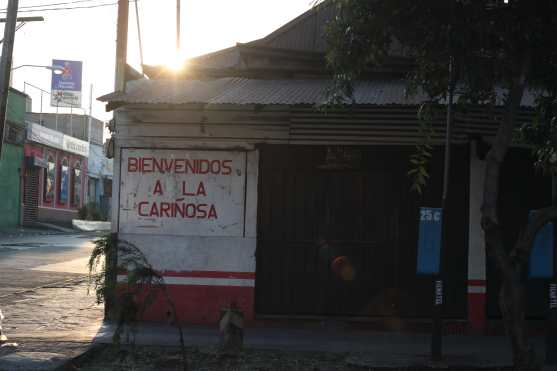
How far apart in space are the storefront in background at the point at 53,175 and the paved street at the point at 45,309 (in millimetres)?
18615

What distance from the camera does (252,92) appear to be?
10.0 metres

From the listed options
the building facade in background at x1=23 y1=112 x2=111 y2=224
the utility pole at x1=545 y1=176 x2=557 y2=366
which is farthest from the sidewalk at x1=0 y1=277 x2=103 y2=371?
the building facade in background at x1=23 y1=112 x2=111 y2=224

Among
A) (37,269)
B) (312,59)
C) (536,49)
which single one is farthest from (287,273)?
(37,269)

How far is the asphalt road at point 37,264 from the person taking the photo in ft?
49.1

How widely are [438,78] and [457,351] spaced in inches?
138

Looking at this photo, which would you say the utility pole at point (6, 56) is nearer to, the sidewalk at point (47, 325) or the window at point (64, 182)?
the sidewalk at point (47, 325)

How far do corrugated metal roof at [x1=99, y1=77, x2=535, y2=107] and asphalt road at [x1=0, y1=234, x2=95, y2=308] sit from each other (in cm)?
480

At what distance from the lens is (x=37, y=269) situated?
17906 mm

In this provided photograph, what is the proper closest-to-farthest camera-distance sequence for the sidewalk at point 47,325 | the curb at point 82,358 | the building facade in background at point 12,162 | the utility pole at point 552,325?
the curb at point 82,358 → the sidewalk at point 47,325 → the utility pole at point 552,325 → the building facade in background at point 12,162

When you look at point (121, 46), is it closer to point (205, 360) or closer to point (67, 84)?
point (205, 360)

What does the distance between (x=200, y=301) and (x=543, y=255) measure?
4845 mm

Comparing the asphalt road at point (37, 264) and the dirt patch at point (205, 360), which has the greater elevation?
the dirt patch at point (205, 360)

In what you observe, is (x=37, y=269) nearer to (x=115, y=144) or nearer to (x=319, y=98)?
(x=115, y=144)

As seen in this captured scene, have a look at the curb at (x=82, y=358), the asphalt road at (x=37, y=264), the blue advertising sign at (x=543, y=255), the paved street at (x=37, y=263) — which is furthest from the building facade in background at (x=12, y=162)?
the blue advertising sign at (x=543, y=255)
